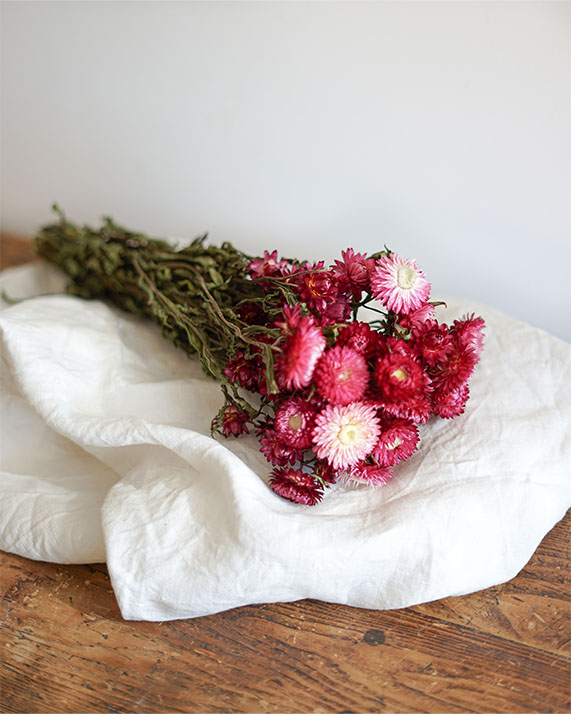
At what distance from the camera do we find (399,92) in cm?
88

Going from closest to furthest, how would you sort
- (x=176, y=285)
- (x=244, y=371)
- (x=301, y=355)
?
(x=301, y=355) < (x=244, y=371) < (x=176, y=285)

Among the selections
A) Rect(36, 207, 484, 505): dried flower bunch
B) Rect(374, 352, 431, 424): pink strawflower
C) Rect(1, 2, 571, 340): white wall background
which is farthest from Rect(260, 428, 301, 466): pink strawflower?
Rect(1, 2, 571, 340): white wall background

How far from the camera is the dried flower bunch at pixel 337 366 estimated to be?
57 centimetres

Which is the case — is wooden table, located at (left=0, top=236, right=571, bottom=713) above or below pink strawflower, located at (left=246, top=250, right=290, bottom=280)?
below

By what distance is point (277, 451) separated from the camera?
620 mm

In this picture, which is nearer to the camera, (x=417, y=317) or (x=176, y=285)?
(x=417, y=317)

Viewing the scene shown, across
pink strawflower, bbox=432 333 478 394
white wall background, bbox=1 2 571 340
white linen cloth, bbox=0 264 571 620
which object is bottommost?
white linen cloth, bbox=0 264 571 620

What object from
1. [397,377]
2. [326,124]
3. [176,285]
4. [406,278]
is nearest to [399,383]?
[397,377]

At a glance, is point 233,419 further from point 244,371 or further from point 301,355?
point 301,355

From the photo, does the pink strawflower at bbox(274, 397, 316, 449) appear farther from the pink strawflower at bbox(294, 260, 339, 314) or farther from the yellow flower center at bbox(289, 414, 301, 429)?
the pink strawflower at bbox(294, 260, 339, 314)

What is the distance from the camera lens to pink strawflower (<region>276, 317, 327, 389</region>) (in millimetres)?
558

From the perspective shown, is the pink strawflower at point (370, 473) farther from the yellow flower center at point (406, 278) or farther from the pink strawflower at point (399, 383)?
the yellow flower center at point (406, 278)

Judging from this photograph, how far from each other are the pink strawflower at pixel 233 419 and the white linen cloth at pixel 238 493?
0.02m

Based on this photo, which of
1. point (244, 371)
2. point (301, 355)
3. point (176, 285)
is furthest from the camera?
point (176, 285)
